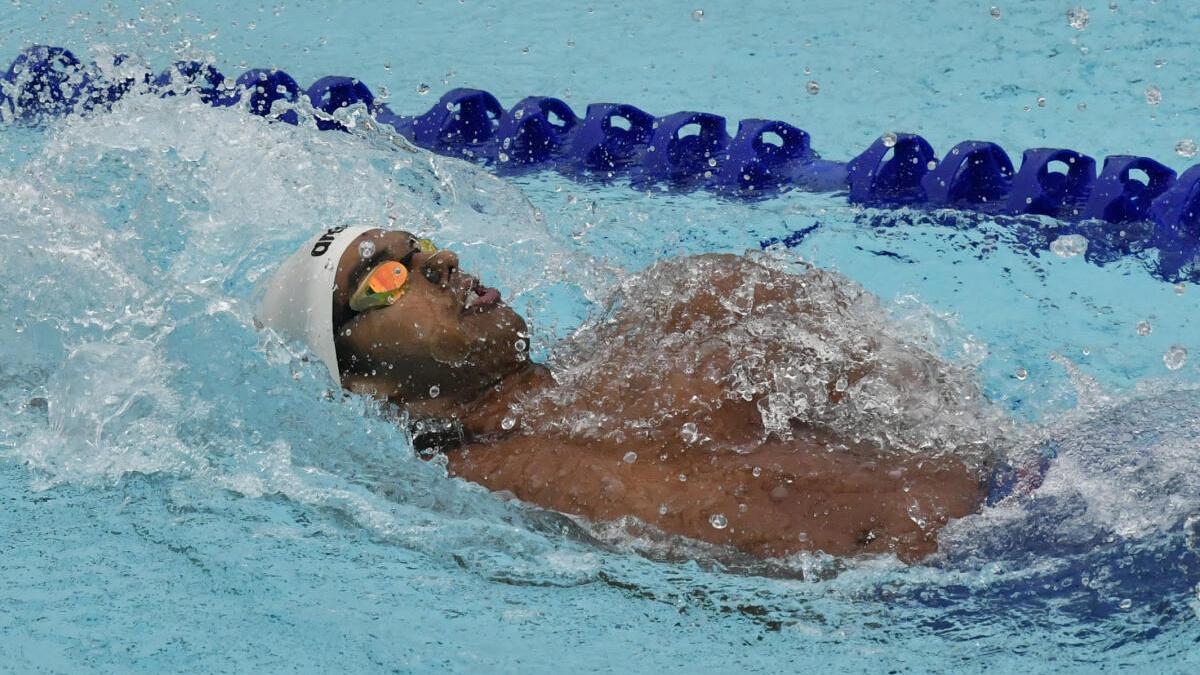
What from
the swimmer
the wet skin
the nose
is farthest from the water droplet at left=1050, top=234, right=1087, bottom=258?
the nose

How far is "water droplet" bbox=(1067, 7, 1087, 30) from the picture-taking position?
199 inches

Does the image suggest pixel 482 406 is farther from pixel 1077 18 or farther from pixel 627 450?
pixel 1077 18

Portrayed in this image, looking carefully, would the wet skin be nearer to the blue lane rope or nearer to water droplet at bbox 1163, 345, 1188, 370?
water droplet at bbox 1163, 345, 1188, 370

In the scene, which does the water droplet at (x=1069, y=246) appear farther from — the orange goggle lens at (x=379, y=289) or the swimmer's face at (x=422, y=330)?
the orange goggle lens at (x=379, y=289)

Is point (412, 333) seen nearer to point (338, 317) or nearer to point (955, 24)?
point (338, 317)

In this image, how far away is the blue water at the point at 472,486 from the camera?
222 centimetres

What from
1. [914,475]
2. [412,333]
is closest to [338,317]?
[412,333]

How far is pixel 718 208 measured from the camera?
12.9ft

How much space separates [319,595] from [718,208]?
Answer: 6.39 ft

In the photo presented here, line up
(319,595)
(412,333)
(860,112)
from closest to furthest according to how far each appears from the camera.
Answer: (319,595), (412,333), (860,112)

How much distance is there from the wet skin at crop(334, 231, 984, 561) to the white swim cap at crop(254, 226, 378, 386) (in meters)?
0.02

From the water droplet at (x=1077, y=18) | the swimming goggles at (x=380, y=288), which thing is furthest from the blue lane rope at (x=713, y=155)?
the swimming goggles at (x=380, y=288)

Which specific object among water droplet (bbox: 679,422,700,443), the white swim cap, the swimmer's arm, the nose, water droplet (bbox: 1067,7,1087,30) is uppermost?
water droplet (bbox: 1067,7,1087,30)

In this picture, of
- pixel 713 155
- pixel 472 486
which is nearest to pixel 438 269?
pixel 472 486
